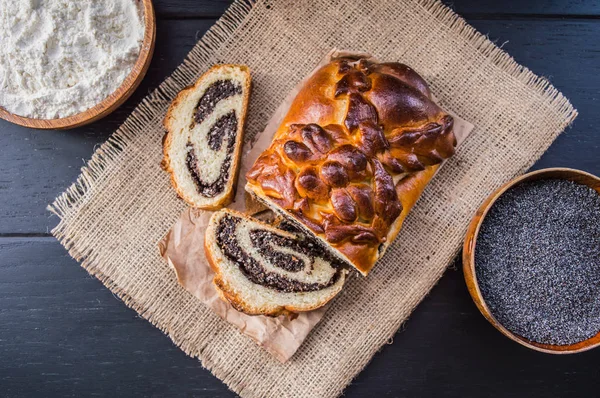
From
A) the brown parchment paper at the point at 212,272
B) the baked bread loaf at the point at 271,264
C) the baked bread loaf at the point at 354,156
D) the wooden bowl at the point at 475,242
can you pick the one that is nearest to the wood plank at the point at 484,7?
the brown parchment paper at the point at 212,272

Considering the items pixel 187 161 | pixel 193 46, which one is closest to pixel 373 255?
pixel 187 161

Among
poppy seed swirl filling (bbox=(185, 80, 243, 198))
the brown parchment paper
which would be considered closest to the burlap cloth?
the brown parchment paper

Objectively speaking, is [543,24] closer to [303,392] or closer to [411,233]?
[411,233]

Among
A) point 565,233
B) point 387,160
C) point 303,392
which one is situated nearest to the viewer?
point 387,160

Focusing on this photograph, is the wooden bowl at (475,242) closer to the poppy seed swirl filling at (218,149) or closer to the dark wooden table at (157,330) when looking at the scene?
the dark wooden table at (157,330)

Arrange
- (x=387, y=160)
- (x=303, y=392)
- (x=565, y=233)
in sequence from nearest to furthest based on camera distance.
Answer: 1. (x=387, y=160)
2. (x=565, y=233)
3. (x=303, y=392)

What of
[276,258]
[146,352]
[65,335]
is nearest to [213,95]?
[276,258]
